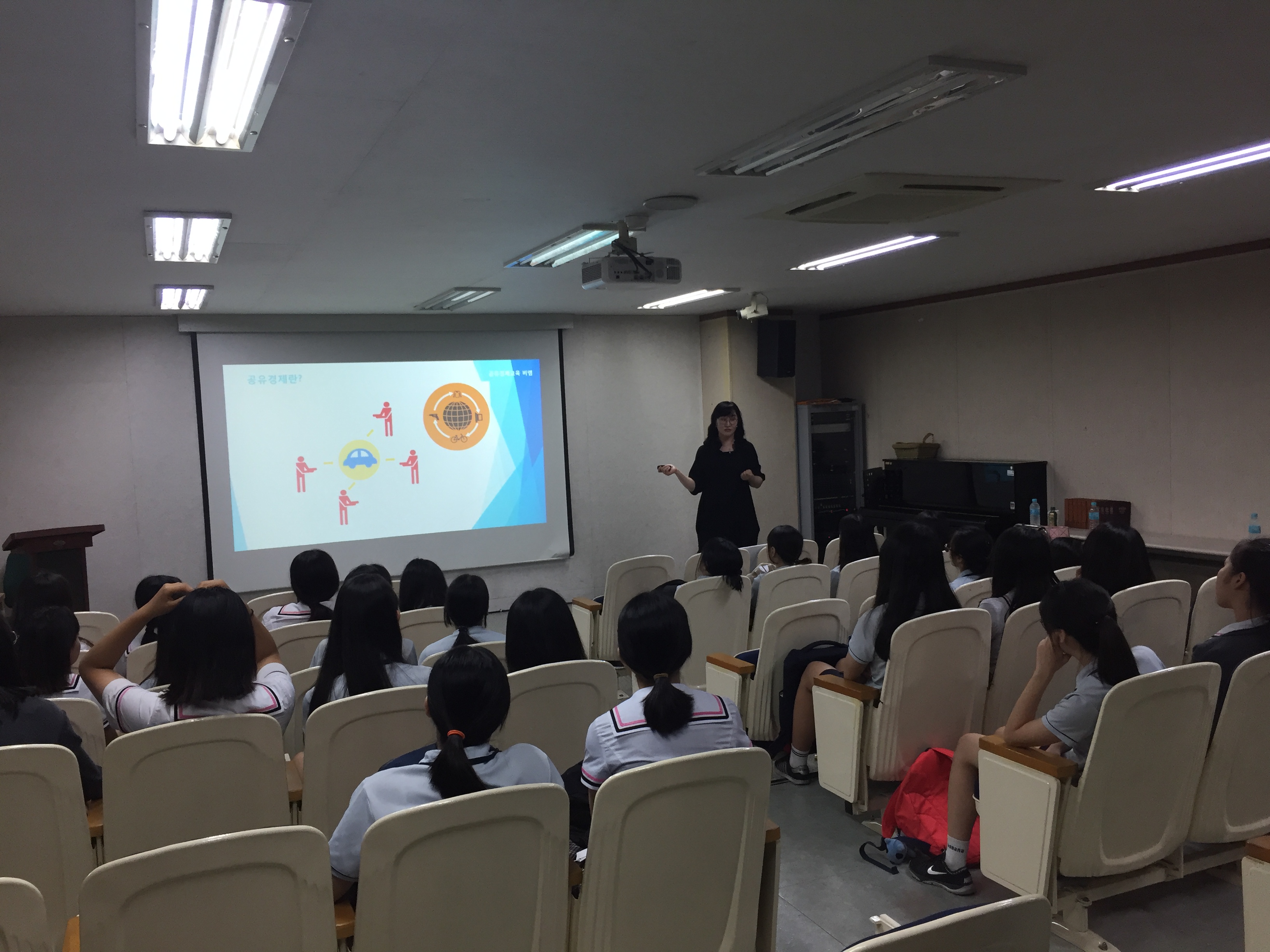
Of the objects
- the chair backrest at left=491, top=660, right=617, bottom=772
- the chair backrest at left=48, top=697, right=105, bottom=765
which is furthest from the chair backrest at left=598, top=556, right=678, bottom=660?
the chair backrest at left=48, top=697, right=105, bottom=765

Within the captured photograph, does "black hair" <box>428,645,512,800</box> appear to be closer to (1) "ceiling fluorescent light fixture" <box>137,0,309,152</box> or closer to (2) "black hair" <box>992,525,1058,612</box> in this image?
(1) "ceiling fluorescent light fixture" <box>137,0,309,152</box>

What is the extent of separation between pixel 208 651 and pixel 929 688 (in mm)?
2552

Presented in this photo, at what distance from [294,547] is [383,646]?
208 inches

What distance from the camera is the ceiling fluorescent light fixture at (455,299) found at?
6.84 m

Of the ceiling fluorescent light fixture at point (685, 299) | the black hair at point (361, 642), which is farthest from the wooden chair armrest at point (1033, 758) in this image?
the ceiling fluorescent light fixture at point (685, 299)

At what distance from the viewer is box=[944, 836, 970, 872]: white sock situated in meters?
3.12

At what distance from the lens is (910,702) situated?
11.2 ft

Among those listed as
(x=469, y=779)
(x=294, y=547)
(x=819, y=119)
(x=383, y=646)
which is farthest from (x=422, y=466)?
(x=469, y=779)

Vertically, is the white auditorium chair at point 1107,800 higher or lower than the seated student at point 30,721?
lower

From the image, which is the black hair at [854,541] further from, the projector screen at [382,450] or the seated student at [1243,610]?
the projector screen at [382,450]

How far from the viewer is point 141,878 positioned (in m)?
1.51

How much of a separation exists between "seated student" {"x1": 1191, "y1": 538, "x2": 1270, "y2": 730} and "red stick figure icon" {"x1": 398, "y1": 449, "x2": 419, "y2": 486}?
6584 millimetres

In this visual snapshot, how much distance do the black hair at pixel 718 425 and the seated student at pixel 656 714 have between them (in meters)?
4.66

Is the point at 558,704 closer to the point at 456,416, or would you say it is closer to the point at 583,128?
the point at 583,128
